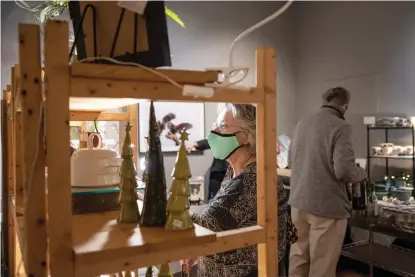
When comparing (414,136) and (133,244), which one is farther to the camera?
(414,136)

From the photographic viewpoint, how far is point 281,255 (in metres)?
1.51

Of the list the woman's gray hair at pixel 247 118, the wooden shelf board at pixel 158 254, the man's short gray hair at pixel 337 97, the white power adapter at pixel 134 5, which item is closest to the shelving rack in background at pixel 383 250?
the man's short gray hair at pixel 337 97

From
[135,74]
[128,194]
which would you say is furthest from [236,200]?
[135,74]

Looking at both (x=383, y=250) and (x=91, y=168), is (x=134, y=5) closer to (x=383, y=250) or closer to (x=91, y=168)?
(x=91, y=168)

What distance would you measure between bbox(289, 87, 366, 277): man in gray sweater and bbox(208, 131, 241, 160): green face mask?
1469 millimetres

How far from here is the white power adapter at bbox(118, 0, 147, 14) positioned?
2.39 feet

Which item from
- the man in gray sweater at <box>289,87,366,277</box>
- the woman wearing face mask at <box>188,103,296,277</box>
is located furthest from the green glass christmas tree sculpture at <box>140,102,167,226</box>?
the man in gray sweater at <box>289,87,366,277</box>

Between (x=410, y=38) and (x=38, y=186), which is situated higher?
(x=410, y=38)

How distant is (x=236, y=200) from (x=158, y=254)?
64 cm

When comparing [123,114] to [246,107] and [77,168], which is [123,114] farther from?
[77,168]

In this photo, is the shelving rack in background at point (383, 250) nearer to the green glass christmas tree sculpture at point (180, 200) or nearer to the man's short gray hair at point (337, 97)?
the man's short gray hair at point (337, 97)

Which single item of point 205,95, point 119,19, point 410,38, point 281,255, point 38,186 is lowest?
point 281,255

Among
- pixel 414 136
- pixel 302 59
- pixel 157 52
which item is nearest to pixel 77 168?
pixel 157 52

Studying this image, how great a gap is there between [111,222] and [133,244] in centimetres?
20
